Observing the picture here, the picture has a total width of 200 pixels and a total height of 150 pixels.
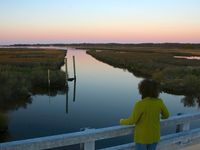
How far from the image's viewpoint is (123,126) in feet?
13.2

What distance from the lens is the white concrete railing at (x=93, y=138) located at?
3.28m

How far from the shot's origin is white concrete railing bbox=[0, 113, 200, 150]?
3277 millimetres

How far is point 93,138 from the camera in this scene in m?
3.76

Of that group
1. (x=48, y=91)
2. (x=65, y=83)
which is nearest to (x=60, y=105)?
(x=48, y=91)

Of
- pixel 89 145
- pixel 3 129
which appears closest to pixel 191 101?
pixel 3 129

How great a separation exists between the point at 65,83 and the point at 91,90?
3.57 meters

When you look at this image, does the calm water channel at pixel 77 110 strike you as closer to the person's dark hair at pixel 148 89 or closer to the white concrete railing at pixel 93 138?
the white concrete railing at pixel 93 138

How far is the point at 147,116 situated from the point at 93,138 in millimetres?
730

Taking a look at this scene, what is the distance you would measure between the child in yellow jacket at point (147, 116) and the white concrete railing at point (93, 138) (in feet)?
0.87

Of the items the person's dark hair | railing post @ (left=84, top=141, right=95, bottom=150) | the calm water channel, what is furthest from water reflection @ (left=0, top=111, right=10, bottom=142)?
the person's dark hair

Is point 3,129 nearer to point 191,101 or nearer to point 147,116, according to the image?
point 147,116

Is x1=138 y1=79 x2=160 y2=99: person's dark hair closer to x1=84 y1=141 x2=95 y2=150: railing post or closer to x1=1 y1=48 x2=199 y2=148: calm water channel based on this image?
x1=84 y1=141 x2=95 y2=150: railing post

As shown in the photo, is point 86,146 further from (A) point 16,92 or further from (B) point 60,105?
(A) point 16,92

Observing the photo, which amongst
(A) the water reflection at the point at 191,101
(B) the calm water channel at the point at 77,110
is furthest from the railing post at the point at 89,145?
(A) the water reflection at the point at 191,101
